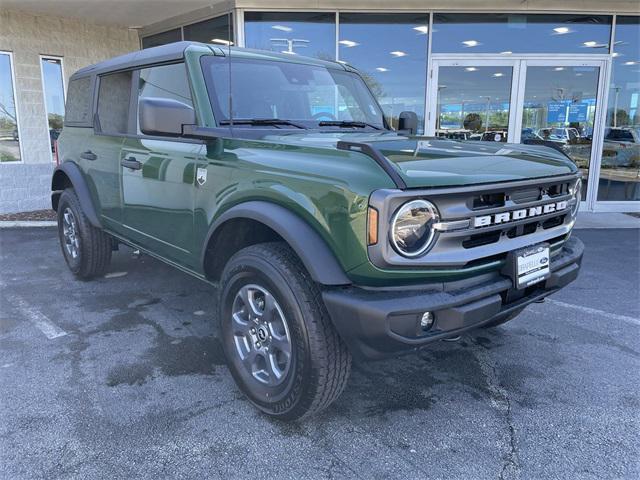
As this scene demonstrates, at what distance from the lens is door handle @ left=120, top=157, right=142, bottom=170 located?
3571 millimetres

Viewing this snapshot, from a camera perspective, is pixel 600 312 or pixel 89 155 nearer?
pixel 600 312

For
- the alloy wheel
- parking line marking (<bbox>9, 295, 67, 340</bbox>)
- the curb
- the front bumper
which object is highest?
the front bumper

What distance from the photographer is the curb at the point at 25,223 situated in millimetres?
7637

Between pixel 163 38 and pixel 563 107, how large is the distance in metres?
7.63

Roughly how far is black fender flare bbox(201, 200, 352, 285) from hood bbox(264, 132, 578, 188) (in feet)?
1.29

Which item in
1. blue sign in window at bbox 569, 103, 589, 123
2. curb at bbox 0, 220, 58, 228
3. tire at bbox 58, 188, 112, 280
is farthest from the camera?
blue sign in window at bbox 569, 103, 589, 123

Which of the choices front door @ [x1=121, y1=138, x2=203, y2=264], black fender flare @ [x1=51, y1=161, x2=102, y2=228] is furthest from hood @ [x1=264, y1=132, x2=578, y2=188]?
black fender flare @ [x1=51, y1=161, x2=102, y2=228]

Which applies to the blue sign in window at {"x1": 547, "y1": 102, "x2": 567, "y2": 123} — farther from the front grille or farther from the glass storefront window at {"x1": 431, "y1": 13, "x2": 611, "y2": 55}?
the front grille

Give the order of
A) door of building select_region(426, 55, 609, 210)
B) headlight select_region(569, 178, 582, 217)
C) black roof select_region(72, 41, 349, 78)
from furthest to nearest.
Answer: door of building select_region(426, 55, 609, 210), black roof select_region(72, 41, 349, 78), headlight select_region(569, 178, 582, 217)

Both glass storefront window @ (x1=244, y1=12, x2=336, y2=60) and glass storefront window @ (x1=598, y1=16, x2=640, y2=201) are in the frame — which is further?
glass storefront window @ (x1=598, y1=16, x2=640, y2=201)

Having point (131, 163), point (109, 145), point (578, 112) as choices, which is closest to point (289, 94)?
point (131, 163)

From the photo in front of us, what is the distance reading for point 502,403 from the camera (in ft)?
9.06

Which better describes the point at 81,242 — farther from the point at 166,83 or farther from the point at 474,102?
the point at 474,102

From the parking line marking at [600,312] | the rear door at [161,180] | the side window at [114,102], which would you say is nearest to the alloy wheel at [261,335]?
the rear door at [161,180]
